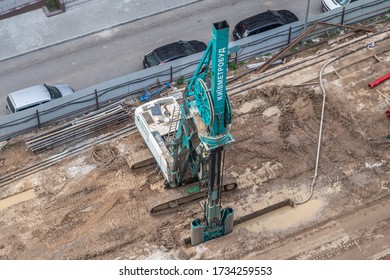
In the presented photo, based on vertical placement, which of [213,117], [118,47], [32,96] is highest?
[213,117]

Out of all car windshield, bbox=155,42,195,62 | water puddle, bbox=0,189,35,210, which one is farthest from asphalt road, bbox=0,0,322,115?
water puddle, bbox=0,189,35,210

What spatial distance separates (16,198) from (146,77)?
7699 millimetres

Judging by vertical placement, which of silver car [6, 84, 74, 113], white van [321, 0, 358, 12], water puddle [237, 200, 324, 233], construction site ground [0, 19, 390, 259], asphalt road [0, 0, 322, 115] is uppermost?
white van [321, 0, 358, 12]

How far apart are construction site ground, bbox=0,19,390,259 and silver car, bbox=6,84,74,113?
4.70 ft

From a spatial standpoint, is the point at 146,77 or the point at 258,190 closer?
the point at 258,190

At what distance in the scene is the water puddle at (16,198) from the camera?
81.1 ft

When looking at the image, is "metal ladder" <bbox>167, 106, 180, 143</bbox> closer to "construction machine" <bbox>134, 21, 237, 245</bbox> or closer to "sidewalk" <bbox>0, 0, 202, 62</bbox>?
"construction machine" <bbox>134, 21, 237, 245</bbox>

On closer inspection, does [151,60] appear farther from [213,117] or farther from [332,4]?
[213,117]

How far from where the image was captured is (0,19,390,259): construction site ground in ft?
76.5

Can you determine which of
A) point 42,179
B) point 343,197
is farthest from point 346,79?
point 42,179

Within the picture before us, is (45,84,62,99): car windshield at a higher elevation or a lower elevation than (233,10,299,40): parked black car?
lower

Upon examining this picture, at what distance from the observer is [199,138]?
21.7 m

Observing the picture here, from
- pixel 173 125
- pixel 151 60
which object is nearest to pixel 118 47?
pixel 151 60

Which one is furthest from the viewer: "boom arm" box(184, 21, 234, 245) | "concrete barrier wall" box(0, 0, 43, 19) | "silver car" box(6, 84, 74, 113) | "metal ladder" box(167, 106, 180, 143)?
"concrete barrier wall" box(0, 0, 43, 19)
